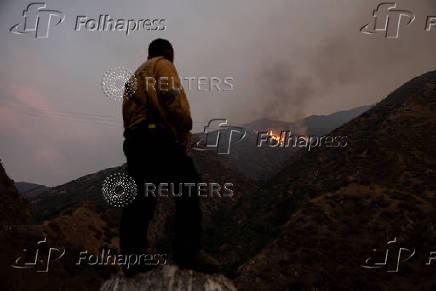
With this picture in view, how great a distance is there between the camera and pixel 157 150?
2334 millimetres

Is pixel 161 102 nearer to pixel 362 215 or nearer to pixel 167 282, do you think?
pixel 167 282

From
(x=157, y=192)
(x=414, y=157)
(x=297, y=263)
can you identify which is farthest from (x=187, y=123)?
(x=414, y=157)

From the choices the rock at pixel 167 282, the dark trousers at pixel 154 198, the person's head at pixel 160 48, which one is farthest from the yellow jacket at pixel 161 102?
the rock at pixel 167 282

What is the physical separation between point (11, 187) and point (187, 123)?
2257 cm

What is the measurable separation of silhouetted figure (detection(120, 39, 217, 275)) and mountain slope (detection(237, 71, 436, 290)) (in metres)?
21.2

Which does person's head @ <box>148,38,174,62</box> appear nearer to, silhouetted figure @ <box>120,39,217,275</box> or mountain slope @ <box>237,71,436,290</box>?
silhouetted figure @ <box>120,39,217,275</box>

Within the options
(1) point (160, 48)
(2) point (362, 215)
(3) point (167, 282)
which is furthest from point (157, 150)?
(2) point (362, 215)

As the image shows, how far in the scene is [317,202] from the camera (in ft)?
100

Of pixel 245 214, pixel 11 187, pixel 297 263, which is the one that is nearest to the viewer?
pixel 11 187

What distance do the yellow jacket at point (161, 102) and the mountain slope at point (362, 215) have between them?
21922 mm

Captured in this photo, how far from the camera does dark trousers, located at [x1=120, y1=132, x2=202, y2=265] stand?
2338 mm

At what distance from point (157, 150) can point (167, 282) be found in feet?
3.80

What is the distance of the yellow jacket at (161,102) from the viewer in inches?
91.7

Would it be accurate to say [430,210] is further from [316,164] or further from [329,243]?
[316,164]
